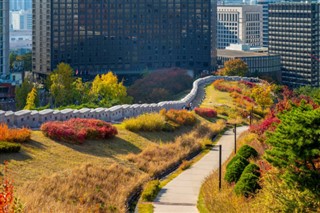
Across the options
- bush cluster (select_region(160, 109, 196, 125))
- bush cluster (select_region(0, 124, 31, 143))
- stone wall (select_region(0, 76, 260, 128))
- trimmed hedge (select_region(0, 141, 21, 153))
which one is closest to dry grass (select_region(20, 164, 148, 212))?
trimmed hedge (select_region(0, 141, 21, 153))

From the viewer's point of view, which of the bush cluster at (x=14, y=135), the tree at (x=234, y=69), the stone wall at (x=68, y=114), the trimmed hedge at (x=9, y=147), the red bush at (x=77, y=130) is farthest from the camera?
the tree at (x=234, y=69)

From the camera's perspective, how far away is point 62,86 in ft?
383

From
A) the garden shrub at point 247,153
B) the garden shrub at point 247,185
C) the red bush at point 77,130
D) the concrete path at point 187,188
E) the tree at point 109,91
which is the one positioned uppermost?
the tree at point 109,91

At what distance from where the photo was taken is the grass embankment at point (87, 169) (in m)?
45.2

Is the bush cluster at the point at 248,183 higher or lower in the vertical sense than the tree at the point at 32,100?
lower

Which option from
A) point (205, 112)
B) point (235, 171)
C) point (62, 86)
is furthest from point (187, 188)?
point (62, 86)

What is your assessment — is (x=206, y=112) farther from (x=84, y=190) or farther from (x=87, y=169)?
(x=84, y=190)

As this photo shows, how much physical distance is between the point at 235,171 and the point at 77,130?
16.5 meters

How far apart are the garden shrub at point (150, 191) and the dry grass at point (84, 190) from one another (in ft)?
2.89

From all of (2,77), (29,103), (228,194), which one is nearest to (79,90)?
(29,103)

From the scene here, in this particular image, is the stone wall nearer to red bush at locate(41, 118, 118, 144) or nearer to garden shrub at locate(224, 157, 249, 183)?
red bush at locate(41, 118, 118, 144)

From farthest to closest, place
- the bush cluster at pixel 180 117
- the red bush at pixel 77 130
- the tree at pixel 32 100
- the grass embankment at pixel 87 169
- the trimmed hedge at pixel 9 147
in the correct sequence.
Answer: the tree at pixel 32 100
the bush cluster at pixel 180 117
the red bush at pixel 77 130
the trimmed hedge at pixel 9 147
the grass embankment at pixel 87 169

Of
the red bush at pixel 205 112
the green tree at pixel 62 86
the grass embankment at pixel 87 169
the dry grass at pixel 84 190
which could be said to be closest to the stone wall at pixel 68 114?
the red bush at pixel 205 112

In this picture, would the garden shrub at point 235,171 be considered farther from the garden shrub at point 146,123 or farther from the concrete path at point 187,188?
the garden shrub at point 146,123
